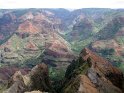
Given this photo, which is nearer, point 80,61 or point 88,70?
point 88,70

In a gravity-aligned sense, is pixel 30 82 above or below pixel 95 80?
below

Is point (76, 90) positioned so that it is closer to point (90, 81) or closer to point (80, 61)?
point (90, 81)

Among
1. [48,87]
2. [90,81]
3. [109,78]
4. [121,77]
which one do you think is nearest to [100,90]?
[90,81]

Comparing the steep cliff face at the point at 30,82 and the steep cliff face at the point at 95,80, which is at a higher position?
the steep cliff face at the point at 95,80

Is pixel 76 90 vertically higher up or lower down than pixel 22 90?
higher up

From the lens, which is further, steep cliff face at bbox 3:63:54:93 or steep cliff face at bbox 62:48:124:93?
steep cliff face at bbox 3:63:54:93

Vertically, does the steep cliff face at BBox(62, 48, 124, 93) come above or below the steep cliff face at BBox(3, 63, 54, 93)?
above

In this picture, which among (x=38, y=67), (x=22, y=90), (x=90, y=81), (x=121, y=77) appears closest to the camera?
(x=90, y=81)

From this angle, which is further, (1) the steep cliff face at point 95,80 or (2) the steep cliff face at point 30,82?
(2) the steep cliff face at point 30,82

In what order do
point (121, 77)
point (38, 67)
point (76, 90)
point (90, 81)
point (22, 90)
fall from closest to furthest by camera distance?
1. point (76, 90)
2. point (90, 81)
3. point (22, 90)
4. point (121, 77)
5. point (38, 67)

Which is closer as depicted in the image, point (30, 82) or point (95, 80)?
point (95, 80)
